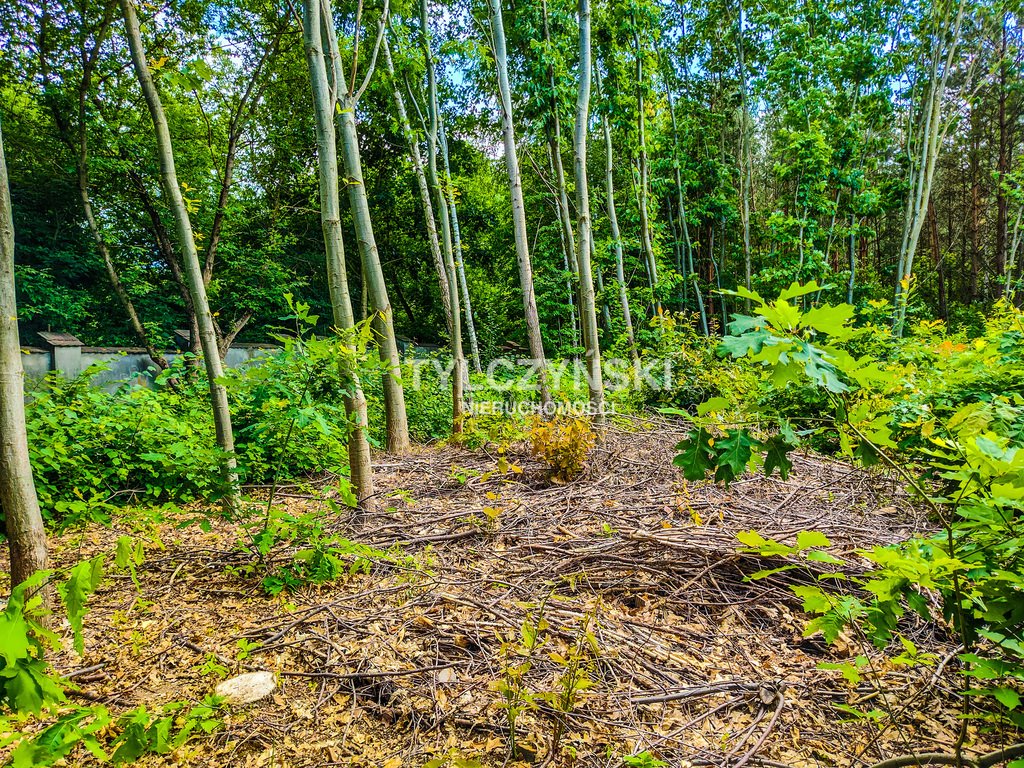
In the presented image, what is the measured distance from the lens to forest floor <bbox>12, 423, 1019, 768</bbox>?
5.18 ft

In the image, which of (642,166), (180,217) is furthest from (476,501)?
(642,166)

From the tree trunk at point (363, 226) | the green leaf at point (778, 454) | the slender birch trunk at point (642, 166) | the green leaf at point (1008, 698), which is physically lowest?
the green leaf at point (1008, 698)

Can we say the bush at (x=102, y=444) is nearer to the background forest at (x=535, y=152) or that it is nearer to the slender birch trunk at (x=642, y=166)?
the background forest at (x=535, y=152)

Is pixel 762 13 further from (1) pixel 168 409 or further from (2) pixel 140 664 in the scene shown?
(2) pixel 140 664

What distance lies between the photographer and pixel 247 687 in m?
1.81

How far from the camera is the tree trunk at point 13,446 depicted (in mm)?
1944

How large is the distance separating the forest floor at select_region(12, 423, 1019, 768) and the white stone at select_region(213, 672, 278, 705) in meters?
0.04

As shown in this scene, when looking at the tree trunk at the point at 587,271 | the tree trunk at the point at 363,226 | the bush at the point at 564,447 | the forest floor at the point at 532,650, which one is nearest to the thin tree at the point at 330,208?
the tree trunk at the point at 363,226

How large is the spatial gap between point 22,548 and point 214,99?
9.67 metres

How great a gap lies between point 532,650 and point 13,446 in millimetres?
2378

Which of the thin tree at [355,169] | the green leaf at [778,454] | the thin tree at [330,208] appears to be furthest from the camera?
the thin tree at [355,169]

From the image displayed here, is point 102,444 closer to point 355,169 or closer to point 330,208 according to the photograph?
point 330,208

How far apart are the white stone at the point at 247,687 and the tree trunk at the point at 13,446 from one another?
41.7 inches

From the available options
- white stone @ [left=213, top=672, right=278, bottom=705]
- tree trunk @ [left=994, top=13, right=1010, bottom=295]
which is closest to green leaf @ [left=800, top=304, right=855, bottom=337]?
white stone @ [left=213, top=672, right=278, bottom=705]
